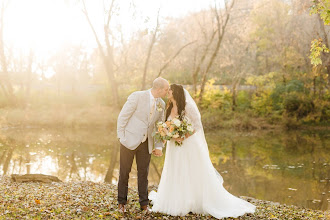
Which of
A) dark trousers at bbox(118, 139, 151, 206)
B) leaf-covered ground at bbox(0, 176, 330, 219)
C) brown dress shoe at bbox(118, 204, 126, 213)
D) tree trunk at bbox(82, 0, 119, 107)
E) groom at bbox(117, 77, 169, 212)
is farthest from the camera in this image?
tree trunk at bbox(82, 0, 119, 107)

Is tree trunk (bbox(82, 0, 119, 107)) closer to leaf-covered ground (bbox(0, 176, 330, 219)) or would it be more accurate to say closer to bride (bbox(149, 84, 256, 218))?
leaf-covered ground (bbox(0, 176, 330, 219))

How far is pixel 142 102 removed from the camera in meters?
5.77

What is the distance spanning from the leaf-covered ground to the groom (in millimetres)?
424

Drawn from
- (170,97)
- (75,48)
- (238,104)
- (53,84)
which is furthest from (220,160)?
(53,84)

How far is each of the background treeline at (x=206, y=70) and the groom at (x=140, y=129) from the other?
767 inches

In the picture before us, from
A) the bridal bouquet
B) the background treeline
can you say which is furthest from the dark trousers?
the background treeline

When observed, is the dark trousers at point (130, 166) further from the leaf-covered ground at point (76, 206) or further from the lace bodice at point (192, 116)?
the lace bodice at point (192, 116)

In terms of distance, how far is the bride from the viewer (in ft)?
19.9

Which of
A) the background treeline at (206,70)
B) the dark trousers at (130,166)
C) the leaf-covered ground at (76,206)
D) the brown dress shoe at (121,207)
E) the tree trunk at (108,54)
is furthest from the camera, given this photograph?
the background treeline at (206,70)

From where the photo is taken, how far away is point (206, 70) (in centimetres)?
2680

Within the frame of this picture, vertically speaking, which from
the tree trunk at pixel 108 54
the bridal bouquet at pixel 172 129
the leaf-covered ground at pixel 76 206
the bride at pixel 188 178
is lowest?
the leaf-covered ground at pixel 76 206

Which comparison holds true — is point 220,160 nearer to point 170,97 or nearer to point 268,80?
point 170,97

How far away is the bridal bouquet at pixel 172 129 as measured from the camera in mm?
5766

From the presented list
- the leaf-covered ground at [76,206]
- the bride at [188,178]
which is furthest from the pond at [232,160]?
the bride at [188,178]
